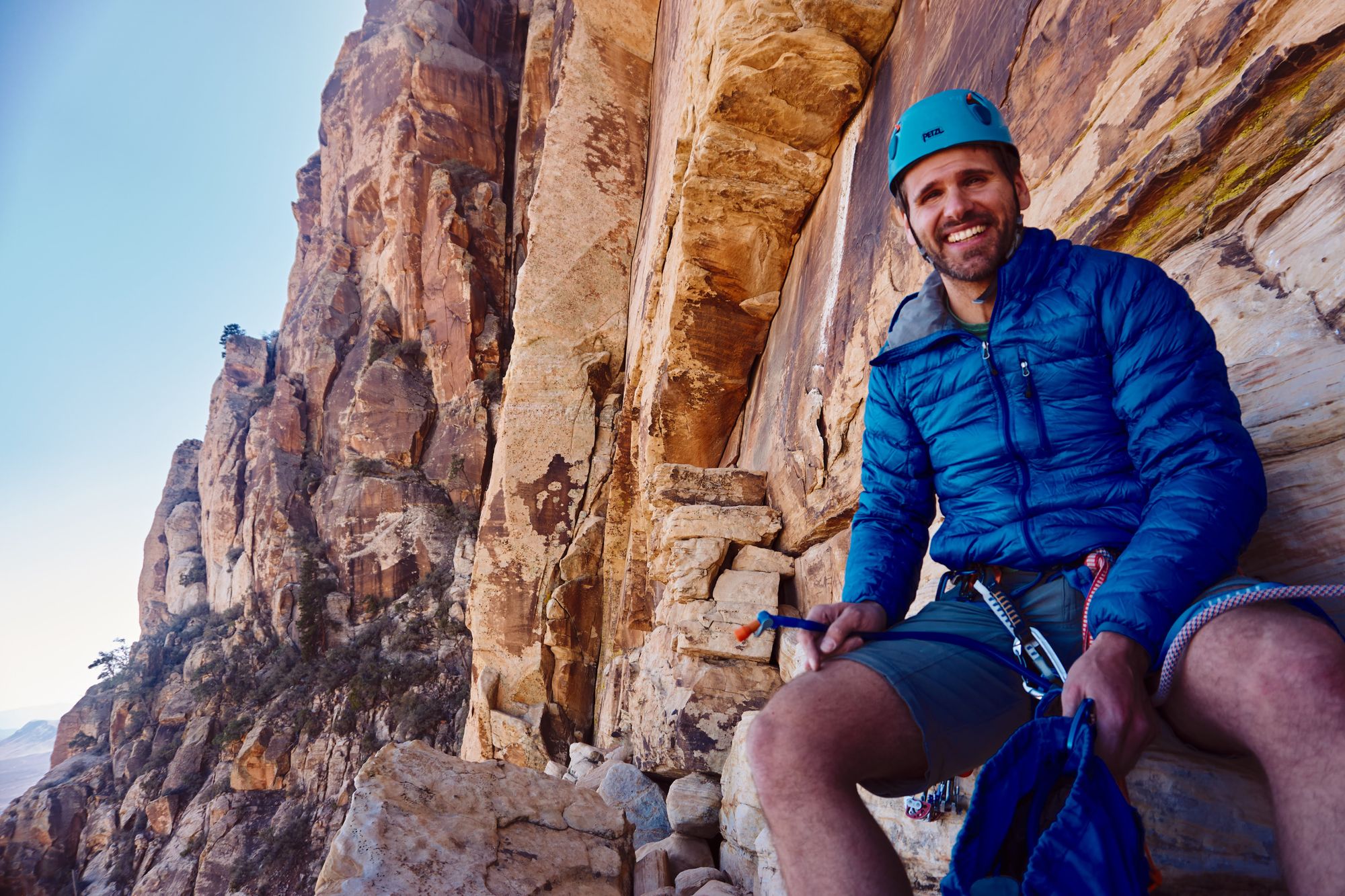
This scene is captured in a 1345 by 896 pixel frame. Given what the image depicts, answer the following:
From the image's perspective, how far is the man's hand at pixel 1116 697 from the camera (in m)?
0.89

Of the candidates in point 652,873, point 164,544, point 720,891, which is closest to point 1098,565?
point 720,891

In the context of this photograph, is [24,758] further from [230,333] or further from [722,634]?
[722,634]

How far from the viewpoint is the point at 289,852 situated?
53.1 ft

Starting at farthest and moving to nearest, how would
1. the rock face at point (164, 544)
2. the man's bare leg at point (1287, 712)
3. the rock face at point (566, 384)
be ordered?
the rock face at point (164, 544)
the rock face at point (566, 384)
the man's bare leg at point (1287, 712)

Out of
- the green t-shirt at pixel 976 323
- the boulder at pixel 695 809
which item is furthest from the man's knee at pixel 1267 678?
the boulder at pixel 695 809

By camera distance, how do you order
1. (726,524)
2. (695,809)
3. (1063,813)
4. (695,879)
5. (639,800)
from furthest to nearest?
(726,524)
(639,800)
(695,809)
(695,879)
(1063,813)

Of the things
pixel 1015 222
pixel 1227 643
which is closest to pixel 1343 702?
pixel 1227 643

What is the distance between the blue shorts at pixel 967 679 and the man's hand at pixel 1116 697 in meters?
0.20

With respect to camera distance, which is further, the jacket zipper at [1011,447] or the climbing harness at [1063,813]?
the jacket zipper at [1011,447]

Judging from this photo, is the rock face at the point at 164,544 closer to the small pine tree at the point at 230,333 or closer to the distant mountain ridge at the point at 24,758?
the small pine tree at the point at 230,333

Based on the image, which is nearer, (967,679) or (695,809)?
(967,679)

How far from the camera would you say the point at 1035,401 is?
4.77 feet

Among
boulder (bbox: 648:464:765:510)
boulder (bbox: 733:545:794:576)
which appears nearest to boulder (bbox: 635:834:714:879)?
boulder (bbox: 733:545:794:576)

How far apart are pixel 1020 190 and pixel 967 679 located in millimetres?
1247
